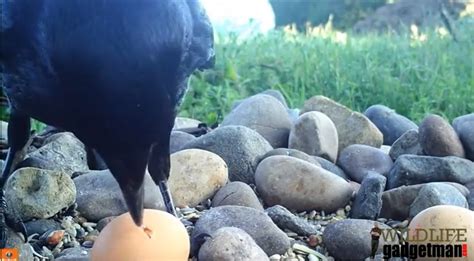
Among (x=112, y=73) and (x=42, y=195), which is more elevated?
(x=112, y=73)

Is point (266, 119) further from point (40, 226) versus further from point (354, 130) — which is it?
point (40, 226)

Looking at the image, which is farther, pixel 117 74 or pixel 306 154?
pixel 306 154

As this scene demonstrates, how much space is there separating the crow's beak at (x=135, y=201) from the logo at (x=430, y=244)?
1.82ft

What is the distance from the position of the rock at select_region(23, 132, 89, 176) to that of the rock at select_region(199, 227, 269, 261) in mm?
766

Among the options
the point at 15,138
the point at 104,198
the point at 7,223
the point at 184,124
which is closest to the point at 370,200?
the point at 104,198

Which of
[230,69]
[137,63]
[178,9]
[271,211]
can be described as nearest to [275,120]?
[271,211]

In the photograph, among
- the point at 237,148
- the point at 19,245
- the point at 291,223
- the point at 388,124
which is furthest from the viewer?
the point at 388,124

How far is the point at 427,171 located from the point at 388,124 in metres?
0.79

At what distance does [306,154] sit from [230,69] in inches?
92.8

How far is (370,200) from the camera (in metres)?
2.02

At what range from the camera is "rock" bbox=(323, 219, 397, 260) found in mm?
1735

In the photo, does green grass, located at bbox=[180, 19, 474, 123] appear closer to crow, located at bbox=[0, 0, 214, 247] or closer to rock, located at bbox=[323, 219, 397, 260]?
rock, located at bbox=[323, 219, 397, 260]

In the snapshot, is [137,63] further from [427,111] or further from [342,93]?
[342,93]

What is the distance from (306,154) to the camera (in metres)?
2.43
